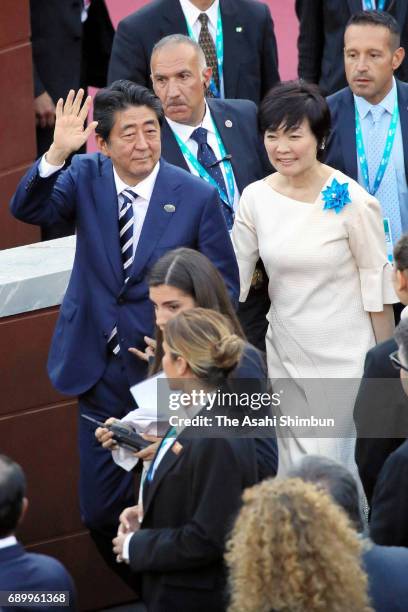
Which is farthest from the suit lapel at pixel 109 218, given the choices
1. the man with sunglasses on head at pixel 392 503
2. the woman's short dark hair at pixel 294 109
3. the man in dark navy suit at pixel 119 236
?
the man with sunglasses on head at pixel 392 503

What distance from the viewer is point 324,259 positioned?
5516 millimetres

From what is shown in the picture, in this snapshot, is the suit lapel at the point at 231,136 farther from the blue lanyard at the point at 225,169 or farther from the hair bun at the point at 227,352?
the hair bun at the point at 227,352

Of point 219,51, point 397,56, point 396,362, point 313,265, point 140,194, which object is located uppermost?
point 219,51

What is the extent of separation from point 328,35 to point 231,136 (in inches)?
64.5

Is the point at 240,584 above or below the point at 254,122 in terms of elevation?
below

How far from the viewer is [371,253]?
5.51m

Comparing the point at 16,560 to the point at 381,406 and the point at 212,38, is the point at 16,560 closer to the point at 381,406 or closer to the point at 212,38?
the point at 381,406

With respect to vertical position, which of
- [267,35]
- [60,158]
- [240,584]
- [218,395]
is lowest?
[240,584]

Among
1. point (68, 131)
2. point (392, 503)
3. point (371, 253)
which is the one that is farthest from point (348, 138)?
point (392, 503)

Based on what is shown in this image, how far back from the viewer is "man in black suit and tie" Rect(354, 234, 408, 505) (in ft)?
15.1

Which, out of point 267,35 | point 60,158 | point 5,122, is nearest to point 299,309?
A: point 60,158

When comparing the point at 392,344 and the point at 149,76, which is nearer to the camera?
the point at 392,344

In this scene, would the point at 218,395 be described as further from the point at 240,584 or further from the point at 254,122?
the point at 254,122

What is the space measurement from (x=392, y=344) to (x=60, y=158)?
1378 mm
